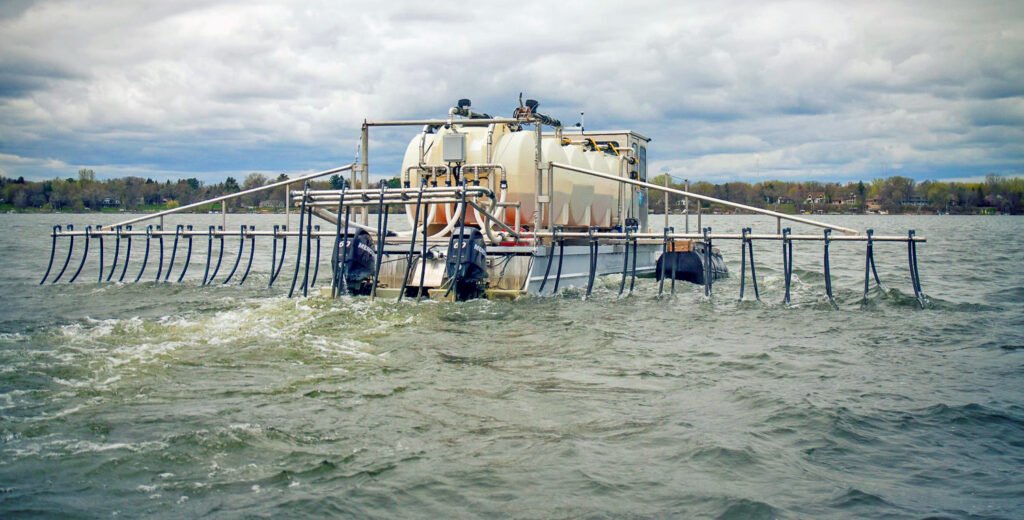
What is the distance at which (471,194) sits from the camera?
51.9 feet

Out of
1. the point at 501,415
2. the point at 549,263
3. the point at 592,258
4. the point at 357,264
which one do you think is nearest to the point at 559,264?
the point at 549,263

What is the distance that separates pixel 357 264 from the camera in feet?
56.9

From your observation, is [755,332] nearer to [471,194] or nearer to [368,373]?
[471,194]

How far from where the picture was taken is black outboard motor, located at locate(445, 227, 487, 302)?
53.9 ft

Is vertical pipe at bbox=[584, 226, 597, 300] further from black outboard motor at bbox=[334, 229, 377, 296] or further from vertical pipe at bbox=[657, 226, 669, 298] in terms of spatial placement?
black outboard motor at bbox=[334, 229, 377, 296]

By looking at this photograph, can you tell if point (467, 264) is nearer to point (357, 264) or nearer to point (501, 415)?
point (357, 264)

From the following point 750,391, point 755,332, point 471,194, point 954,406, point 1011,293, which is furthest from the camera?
point 1011,293

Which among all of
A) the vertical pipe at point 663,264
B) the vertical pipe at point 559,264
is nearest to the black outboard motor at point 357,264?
the vertical pipe at point 559,264

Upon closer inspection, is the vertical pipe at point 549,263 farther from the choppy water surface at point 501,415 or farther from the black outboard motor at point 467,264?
the choppy water surface at point 501,415

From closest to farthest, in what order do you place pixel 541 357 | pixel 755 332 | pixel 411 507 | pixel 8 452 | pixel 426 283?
pixel 411 507 < pixel 8 452 < pixel 541 357 < pixel 755 332 < pixel 426 283

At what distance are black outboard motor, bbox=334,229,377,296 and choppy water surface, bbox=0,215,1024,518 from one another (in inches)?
75.9

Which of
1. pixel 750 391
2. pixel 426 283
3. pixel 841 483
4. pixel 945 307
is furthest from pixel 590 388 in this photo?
pixel 945 307

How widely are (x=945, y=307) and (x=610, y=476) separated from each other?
13279 mm

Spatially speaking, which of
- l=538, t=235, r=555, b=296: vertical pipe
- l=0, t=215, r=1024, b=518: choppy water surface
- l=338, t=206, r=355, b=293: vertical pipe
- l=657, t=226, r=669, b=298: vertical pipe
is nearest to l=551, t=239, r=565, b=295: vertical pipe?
l=538, t=235, r=555, b=296: vertical pipe
